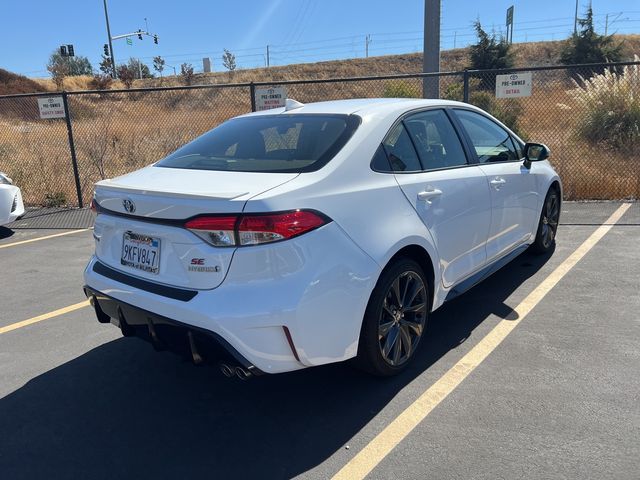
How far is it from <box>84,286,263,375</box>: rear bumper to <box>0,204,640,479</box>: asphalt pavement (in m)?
0.47

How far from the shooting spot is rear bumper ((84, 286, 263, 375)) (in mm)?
2533

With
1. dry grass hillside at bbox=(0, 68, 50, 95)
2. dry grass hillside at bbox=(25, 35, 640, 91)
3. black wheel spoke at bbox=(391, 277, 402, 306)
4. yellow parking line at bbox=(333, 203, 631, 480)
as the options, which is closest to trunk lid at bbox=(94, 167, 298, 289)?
black wheel spoke at bbox=(391, 277, 402, 306)

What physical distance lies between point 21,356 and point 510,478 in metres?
3.32

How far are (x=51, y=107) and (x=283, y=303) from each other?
864 cm

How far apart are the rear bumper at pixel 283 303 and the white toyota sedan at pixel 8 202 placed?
A: 18.6 feet

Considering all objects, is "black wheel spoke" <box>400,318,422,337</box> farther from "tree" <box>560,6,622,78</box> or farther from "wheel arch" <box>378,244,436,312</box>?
"tree" <box>560,6,622,78</box>

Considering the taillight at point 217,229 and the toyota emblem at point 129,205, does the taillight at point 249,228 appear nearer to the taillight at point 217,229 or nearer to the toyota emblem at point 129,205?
the taillight at point 217,229

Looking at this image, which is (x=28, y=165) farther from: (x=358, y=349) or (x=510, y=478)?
(x=510, y=478)

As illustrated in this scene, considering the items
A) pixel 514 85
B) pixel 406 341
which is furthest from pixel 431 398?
pixel 514 85

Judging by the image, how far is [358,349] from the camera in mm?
3006

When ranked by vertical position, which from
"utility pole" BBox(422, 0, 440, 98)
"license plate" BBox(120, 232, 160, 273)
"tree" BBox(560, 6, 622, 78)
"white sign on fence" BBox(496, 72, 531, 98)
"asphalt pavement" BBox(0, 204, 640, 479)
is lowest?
"asphalt pavement" BBox(0, 204, 640, 479)

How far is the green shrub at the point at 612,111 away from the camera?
1157 cm

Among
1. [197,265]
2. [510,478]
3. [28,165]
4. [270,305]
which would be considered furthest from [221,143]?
[28,165]

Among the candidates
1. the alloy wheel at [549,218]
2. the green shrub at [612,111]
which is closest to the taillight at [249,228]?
the alloy wheel at [549,218]
